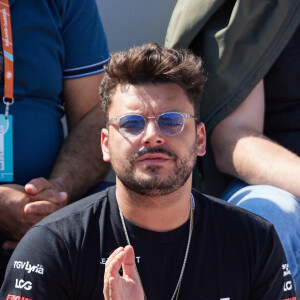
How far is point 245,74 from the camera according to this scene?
94.0 inches

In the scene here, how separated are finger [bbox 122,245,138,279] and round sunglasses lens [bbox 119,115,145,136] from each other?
0.37 metres

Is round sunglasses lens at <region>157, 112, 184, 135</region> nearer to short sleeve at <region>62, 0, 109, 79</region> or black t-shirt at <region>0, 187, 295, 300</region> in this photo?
black t-shirt at <region>0, 187, 295, 300</region>

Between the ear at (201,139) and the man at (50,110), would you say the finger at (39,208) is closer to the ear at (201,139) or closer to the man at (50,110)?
the man at (50,110)

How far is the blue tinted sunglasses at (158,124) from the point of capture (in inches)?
64.4

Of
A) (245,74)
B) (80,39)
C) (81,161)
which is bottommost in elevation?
(81,161)

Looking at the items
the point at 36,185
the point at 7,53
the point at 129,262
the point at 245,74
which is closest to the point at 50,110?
the point at 7,53

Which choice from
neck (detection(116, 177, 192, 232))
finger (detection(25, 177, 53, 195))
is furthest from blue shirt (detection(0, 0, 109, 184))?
neck (detection(116, 177, 192, 232))

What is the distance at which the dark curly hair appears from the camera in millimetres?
1731

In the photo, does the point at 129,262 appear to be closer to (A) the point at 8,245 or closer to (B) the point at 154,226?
(B) the point at 154,226

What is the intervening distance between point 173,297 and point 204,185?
1.03 metres

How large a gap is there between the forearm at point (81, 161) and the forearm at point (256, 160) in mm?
484

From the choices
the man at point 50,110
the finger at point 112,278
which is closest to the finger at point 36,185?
the man at point 50,110

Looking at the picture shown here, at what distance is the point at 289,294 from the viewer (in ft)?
5.74

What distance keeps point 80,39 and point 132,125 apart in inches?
31.6
